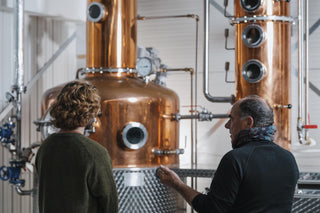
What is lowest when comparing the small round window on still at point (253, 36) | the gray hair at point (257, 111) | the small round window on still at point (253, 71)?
the gray hair at point (257, 111)

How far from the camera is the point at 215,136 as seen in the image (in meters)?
6.00

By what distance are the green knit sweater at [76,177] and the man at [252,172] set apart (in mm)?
391

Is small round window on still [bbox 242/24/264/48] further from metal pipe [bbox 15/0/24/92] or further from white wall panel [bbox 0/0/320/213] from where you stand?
metal pipe [bbox 15/0/24/92]

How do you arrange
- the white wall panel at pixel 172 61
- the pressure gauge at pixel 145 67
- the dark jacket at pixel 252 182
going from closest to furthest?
1. the dark jacket at pixel 252 182
2. the pressure gauge at pixel 145 67
3. the white wall panel at pixel 172 61

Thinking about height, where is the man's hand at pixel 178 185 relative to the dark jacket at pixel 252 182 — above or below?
below

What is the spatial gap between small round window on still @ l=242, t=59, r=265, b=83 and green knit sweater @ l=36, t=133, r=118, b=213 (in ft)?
7.73

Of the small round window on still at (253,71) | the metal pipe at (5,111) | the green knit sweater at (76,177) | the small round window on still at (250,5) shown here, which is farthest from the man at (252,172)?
the metal pipe at (5,111)

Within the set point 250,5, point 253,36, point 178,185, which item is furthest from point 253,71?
point 178,185

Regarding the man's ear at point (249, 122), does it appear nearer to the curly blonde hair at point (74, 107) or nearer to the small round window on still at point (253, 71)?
the curly blonde hair at point (74, 107)

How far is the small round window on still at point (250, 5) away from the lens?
4.26 m

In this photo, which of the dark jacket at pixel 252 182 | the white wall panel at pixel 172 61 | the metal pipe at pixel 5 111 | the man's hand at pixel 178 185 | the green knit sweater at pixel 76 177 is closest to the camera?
the dark jacket at pixel 252 182

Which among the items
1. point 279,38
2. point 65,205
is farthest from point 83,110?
point 279,38

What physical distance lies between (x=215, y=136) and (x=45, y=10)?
2.47m

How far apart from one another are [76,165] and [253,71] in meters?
2.49
